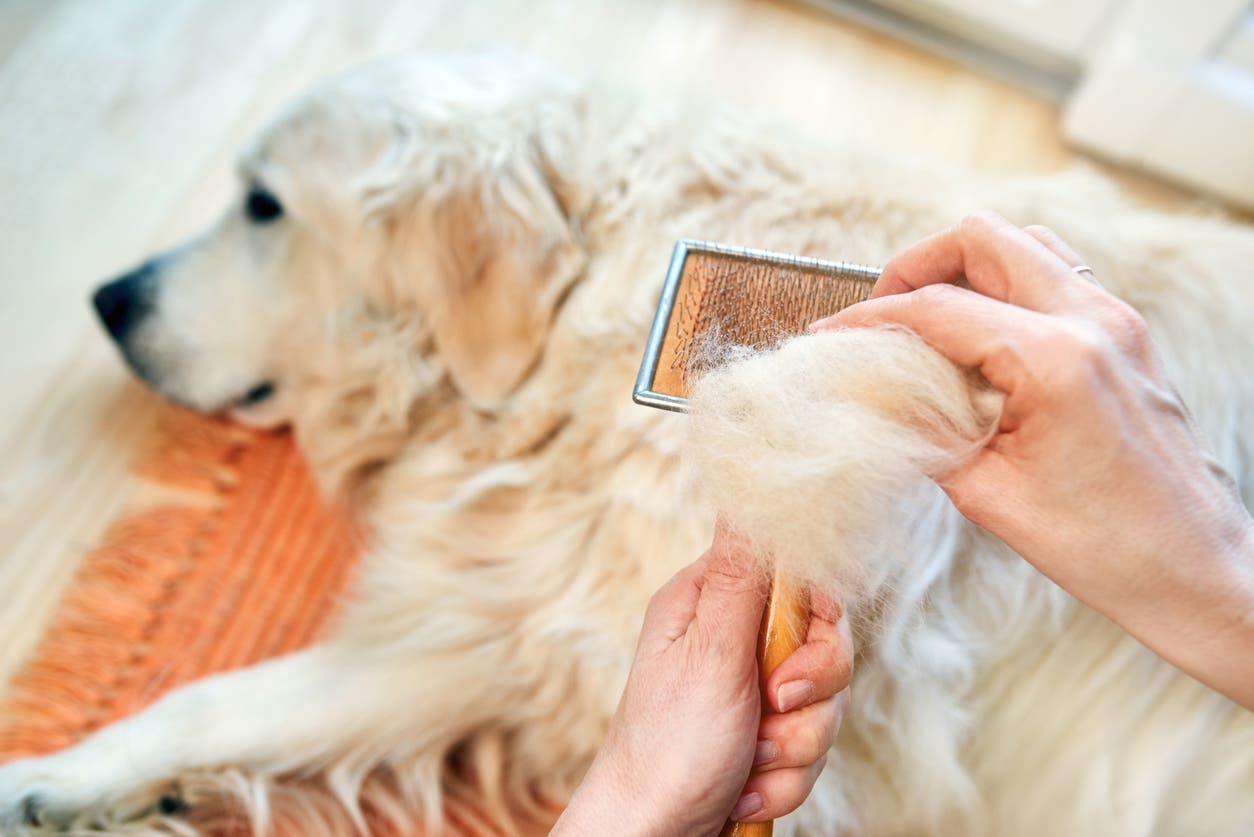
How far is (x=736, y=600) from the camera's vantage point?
567 mm

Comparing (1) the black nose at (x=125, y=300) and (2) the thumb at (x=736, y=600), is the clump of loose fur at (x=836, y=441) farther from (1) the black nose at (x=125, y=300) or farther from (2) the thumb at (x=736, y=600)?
(1) the black nose at (x=125, y=300)

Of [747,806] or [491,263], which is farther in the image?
[491,263]

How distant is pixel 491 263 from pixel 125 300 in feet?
1.80

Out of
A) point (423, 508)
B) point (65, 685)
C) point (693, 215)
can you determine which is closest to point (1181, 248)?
point (693, 215)

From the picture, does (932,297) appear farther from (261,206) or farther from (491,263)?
(261,206)

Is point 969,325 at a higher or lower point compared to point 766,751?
higher

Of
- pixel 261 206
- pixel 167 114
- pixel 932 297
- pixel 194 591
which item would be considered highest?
pixel 932 297

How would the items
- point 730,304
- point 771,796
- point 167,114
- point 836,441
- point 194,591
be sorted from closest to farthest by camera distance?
point 836,441
point 771,796
point 730,304
point 194,591
point 167,114

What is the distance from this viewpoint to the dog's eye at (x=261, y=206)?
1.11 metres

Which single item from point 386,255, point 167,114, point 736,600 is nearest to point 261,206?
point 386,255

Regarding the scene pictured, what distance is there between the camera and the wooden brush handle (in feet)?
1.82

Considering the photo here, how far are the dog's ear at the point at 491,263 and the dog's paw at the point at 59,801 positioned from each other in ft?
1.88

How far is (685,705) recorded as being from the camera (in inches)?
22.5

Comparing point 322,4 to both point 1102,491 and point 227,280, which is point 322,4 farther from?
point 1102,491
